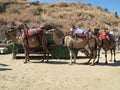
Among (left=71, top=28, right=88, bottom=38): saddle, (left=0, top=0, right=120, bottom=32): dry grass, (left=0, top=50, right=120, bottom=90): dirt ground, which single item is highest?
(left=0, top=0, right=120, bottom=32): dry grass

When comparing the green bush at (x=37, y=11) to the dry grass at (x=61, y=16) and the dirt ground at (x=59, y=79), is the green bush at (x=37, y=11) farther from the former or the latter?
the dirt ground at (x=59, y=79)

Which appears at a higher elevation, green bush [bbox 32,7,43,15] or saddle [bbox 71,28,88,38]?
green bush [bbox 32,7,43,15]

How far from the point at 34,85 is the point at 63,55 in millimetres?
9876

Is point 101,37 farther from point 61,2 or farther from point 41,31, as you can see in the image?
point 61,2

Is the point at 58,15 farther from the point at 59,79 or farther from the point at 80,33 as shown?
the point at 59,79

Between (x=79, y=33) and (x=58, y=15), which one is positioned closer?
(x=79, y=33)

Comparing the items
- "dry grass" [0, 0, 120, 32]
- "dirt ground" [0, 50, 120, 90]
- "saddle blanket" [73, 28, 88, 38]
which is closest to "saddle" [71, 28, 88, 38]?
"saddle blanket" [73, 28, 88, 38]

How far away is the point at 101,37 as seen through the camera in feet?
58.7

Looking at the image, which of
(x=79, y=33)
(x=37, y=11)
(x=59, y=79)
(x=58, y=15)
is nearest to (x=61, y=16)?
(x=58, y=15)

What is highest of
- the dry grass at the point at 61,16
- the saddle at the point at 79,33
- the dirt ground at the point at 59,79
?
the dry grass at the point at 61,16

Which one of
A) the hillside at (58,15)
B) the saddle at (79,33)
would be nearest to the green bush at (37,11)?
the hillside at (58,15)

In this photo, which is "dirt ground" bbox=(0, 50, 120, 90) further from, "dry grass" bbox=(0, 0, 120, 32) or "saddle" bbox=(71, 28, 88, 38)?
"dry grass" bbox=(0, 0, 120, 32)

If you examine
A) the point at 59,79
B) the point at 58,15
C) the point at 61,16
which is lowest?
the point at 59,79

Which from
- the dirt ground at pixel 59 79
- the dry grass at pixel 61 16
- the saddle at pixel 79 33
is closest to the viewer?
the dirt ground at pixel 59 79
